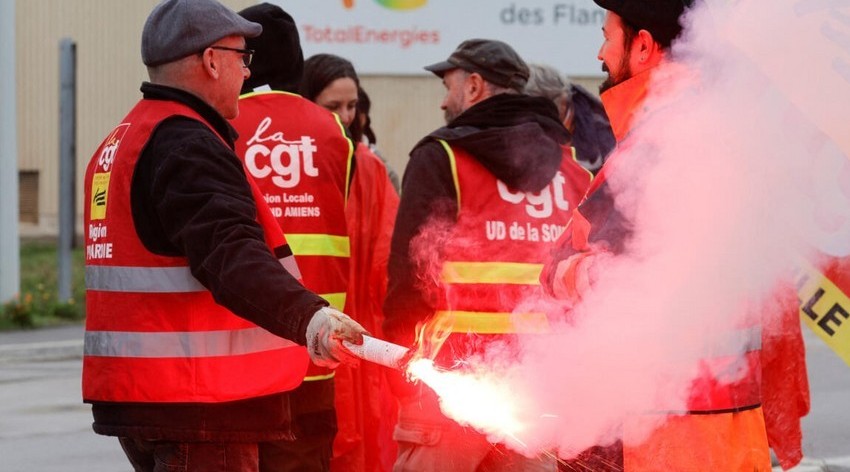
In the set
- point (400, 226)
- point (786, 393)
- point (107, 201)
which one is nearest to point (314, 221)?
point (400, 226)

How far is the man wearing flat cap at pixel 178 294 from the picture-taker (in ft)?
11.3

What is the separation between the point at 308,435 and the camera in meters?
4.87

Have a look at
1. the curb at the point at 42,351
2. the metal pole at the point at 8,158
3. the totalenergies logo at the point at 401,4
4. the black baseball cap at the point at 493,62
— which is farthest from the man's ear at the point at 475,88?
the totalenergies logo at the point at 401,4

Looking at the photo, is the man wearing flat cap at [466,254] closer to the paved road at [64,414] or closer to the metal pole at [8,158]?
the paved road at [64,414]

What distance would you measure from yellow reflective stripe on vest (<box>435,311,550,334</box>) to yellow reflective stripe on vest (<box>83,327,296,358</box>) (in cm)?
120

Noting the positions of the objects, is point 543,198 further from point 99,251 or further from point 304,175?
point 99,251

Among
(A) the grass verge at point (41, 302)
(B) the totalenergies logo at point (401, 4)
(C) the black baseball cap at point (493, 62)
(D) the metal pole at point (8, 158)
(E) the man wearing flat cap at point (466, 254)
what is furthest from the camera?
(B) the totalenergies logo at point (401, 4)

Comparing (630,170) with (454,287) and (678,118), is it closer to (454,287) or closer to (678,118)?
(678,118)

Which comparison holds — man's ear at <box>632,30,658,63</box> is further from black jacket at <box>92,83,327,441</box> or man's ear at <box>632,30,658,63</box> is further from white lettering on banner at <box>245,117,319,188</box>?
white lettering on banner at <box>245,117,319,188</box>

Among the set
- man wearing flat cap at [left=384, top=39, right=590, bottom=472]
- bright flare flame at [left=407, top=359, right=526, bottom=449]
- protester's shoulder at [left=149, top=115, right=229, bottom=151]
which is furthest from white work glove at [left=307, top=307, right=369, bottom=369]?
man wearing flat cap at [left=384, top=39, right=590, bottom=472]

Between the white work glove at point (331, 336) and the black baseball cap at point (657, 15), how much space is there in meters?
1.03

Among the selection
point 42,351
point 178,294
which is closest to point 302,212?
point 178,294

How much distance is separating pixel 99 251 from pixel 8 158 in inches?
456

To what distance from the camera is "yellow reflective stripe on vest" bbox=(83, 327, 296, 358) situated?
3.58 m
